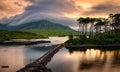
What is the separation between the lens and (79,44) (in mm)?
134375

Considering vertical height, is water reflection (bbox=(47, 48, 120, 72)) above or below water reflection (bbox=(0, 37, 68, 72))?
below

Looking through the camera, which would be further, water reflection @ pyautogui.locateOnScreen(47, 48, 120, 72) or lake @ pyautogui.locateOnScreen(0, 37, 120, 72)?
lake @ pyautogui.locateOnScreen(0, 37, 120, 72)

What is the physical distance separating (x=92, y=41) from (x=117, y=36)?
52.9 ft

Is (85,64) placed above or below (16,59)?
below

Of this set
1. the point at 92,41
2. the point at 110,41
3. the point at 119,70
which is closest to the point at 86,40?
the point at 92,41

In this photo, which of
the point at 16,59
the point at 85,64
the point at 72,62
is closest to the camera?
the point at 85,64

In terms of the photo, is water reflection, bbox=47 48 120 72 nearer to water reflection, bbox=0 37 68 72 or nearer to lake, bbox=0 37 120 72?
lake, bbox=0 37 120 72

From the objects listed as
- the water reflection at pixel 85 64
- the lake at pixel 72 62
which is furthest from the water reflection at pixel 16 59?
the water reflection at pixel 85 64

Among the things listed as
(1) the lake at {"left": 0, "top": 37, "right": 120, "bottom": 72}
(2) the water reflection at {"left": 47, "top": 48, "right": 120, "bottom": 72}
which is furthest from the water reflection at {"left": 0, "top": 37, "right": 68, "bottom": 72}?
(2) the water reflection at {"left": 47, "top": 48, "right": 120, "bottom": 72}

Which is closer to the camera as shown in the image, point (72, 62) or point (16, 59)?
point (72, 62)

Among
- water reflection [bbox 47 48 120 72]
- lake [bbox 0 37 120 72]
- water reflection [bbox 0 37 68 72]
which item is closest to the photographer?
water reflection [bbox 47 48 120 72]

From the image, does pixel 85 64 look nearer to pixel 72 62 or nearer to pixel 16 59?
pixel 72 62

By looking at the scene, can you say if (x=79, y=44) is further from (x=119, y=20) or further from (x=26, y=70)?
(x=26, y=70)

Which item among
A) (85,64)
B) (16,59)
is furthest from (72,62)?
(16,59)
